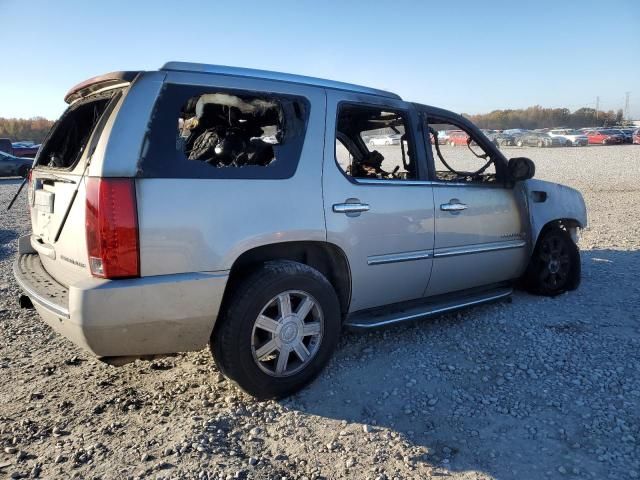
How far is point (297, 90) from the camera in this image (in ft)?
10.9

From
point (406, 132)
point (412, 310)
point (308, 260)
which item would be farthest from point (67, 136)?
point (412, 310)

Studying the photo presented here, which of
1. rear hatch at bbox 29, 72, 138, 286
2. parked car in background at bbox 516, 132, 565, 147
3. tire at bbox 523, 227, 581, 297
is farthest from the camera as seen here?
parked car in background at bbox 516, 132, 565, 147

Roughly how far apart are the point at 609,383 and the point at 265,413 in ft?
7.32

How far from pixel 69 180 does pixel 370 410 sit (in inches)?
86.8

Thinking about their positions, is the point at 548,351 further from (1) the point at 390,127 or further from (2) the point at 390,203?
(1) the point at 390,127

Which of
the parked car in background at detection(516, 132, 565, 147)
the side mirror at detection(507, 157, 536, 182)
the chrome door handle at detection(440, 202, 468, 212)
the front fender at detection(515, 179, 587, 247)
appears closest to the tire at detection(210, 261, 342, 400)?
the chrome door handle at detection(440, 202, 468, 212)

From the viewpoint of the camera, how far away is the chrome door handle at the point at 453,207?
398 cm

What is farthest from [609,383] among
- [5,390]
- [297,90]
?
[5,390]

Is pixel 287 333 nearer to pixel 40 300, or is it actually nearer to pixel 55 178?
pixel 40 300

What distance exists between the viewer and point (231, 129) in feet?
12.6

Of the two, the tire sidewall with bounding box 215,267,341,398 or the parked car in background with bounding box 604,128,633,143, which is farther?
the parked car in background with bounding box 604,128,633,143

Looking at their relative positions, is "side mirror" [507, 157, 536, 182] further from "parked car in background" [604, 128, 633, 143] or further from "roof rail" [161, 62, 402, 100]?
"parked car in background" [604, 128, 633, 143]

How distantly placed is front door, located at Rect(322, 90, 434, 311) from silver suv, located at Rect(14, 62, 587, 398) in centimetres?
1

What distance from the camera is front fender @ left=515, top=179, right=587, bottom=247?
15.6ft
